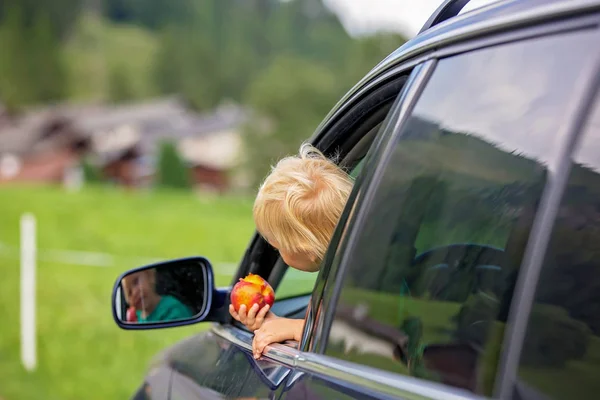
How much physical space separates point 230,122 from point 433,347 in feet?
364

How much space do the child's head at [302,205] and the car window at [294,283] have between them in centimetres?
57

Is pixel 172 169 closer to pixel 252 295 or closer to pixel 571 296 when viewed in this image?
pixel 252 295

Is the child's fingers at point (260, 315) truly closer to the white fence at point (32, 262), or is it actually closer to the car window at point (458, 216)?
the car window at point (458, 216)

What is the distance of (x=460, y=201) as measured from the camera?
4.91ft

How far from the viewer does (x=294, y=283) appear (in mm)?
3057

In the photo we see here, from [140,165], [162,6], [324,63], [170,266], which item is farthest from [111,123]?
[170,266]

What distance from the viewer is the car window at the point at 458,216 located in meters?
1.33

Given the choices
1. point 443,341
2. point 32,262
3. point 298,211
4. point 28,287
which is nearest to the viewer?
point 443,341

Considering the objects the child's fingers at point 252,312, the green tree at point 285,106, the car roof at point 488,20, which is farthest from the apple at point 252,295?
the green tree at point 285,106

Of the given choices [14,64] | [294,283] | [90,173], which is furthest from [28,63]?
[294,283]

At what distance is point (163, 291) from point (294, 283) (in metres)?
0.50

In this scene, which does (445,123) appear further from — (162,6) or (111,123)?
(162,6)

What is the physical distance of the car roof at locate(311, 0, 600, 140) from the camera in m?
1.29

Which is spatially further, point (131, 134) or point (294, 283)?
point (131, 134)
